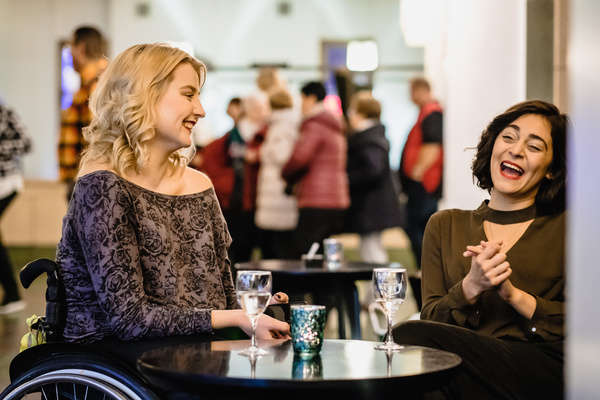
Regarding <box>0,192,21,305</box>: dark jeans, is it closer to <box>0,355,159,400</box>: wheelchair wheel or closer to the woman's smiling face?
<box>0,355,159,400</box>: wheelchair wheel

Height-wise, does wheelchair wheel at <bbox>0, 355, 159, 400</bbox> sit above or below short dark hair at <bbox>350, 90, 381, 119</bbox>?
below

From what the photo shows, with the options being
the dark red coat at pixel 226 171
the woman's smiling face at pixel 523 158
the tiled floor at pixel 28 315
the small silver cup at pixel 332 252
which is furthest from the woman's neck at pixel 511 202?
the dark red coat at pixel 226 171

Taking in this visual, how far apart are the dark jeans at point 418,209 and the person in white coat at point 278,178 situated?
0.98m

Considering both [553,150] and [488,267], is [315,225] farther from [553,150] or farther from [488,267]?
[488,267]

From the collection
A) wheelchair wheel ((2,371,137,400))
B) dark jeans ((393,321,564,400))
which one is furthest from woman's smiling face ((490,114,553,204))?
wheelchair wheel ((2,371,137,400))

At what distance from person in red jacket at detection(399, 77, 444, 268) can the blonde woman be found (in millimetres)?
4045

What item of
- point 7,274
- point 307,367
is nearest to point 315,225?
point 7,274

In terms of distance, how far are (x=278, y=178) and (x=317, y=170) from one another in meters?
0.43

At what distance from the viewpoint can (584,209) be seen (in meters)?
1.21

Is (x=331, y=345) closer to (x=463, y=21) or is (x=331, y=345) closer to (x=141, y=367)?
(x=141, y=367)

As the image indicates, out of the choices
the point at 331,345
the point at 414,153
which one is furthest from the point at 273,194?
the point at 331,345

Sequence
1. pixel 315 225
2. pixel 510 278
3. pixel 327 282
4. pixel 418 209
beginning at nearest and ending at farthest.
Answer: pixel 510 278
pixel 327 282
pixel 315 225
pixel 418 209

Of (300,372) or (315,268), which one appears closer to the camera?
(300,372)

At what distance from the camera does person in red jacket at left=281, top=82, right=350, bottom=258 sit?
6.05 meters
